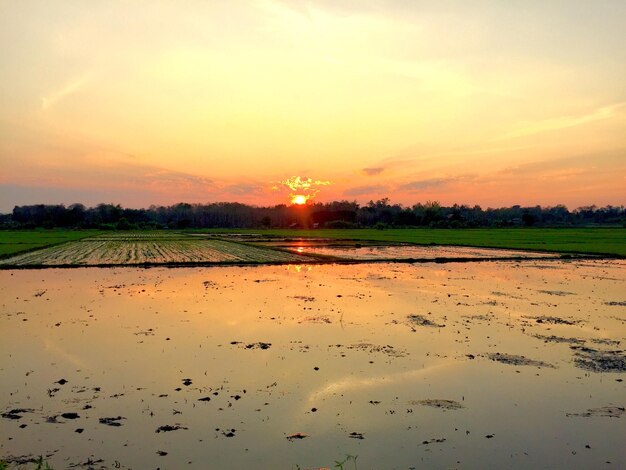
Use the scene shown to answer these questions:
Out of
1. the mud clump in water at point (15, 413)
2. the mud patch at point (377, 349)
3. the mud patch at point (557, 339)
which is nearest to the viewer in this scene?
the mud clump in water at point (15, 413)

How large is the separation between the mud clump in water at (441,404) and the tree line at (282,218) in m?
A: 120

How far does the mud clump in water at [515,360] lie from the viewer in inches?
384

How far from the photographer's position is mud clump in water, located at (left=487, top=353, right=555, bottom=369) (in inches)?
384

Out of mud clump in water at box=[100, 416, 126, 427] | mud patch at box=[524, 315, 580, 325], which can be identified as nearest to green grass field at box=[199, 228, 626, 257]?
mud patch at box=[524, 315, 580, 325]

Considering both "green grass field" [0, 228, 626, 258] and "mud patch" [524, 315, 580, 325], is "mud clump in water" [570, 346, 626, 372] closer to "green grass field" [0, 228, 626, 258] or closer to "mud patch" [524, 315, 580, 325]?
"mud patch" [524, 315, 580, 325]

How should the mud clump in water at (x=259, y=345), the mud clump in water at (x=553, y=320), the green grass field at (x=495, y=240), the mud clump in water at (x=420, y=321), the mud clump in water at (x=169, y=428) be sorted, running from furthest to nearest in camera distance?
the green grass field at (x=495, y=240), the mud clump in water at (x=553, y=320), the mud clump in water at (x=420, y=321), the mud clump in water at (x=259, y=345), the mud clump in water at (x=169, y=428)

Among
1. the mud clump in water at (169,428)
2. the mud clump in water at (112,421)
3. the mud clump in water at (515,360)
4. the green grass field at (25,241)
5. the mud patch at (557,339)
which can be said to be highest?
the green grass field at (25,241)

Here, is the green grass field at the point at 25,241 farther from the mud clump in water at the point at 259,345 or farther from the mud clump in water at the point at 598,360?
the mud clump in water at the point at 598,360

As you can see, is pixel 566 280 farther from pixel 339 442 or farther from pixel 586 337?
pixel 339 442

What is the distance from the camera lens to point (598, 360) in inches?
395

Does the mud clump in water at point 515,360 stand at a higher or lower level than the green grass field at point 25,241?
lower

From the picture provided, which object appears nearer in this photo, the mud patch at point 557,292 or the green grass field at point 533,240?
the mud patch at point 557,292

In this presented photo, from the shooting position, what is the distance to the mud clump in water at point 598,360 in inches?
374

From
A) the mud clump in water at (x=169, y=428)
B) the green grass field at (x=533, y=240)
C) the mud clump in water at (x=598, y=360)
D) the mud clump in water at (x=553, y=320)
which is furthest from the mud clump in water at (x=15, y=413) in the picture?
the green grass field at (x=533, y=240)
